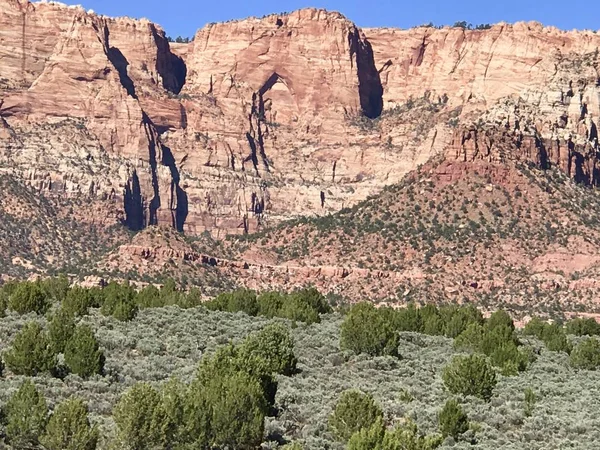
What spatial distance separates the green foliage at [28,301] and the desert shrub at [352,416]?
27.1 meters

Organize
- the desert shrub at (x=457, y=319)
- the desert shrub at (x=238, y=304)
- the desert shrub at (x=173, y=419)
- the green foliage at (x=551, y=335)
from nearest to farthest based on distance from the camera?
the desert shrub at (x=173, y=419), the green foliage at (x=551, y=335), the desert shrub at (x=457, y=319), the desert shrub at (x=238, y=304)

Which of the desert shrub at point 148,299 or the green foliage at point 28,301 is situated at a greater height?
the desert shrub at point 148,299

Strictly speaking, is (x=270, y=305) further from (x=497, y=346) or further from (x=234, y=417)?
(x=234, y=417)

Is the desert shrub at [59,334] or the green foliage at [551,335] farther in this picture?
the green foliage at [551,335]

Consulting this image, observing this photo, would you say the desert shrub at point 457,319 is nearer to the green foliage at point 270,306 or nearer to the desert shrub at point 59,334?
the green foliage at point 270,306

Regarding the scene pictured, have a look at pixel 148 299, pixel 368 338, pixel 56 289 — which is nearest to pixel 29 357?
pixel 368 338

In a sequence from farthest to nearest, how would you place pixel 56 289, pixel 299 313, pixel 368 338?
pixel 56 289, pixel 299 313, pixel 368 338

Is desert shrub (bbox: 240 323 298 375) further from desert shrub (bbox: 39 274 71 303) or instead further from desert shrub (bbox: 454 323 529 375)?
desert shrub (bbox: 39 274 71 303)

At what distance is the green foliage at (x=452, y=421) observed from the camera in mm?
39250

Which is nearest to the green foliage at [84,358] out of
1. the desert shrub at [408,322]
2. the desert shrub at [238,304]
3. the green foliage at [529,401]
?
the green foliage at [529,401]

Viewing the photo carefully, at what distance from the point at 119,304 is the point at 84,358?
19.0m

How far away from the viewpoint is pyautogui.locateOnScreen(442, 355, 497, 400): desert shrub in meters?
46.9

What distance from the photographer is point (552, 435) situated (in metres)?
40.6

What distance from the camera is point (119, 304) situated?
63156 mm
